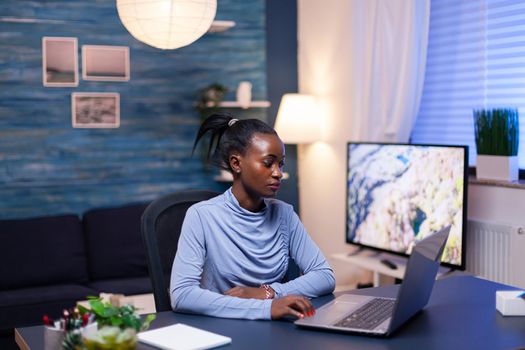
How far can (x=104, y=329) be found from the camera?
1.49 meters

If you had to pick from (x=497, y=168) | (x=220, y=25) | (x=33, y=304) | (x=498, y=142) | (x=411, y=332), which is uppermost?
(x=220, y=25)

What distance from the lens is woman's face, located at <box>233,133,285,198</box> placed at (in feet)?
7.47

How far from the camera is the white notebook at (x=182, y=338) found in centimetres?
175

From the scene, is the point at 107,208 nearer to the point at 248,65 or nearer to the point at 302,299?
the point at 248,65

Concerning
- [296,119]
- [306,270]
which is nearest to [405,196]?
[296,119]

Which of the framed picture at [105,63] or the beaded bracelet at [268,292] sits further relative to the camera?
the framed picture at [105,63]

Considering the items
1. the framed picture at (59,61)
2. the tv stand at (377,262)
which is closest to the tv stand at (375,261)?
the tv stand at (377,262)

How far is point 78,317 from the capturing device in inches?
65.0

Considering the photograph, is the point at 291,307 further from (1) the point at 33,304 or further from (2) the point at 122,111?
(2) the point at 122,111

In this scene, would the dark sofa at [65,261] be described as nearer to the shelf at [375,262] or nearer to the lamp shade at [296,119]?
the lamp shade at [296,119]

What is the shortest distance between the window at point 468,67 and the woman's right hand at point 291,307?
6.67ft

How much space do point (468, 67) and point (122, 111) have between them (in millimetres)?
2041

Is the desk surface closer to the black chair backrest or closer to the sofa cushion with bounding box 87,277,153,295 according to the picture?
the black chair backrest

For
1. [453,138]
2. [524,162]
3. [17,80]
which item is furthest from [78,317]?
[17,80]
